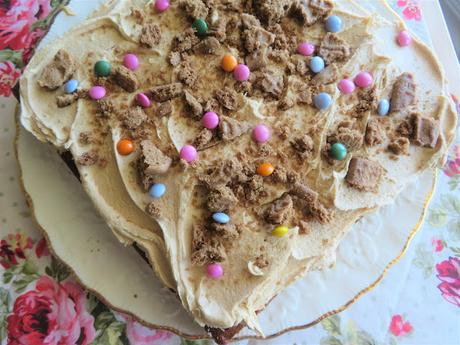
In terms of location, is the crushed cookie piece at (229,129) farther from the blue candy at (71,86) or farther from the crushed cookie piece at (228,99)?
the blue candy at (71,86)

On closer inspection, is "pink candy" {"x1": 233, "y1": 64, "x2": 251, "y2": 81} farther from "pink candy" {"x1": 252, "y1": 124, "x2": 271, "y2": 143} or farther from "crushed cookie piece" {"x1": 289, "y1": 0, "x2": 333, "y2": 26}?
"crushed cookie piece" {"x1": 289, "y1": 0, "x2": 333, "y2": 26}

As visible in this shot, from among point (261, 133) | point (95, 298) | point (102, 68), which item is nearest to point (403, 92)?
point (261, 133)

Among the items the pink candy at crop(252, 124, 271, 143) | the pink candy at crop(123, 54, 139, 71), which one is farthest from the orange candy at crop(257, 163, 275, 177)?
the pink candy at crop(123, 54, 139, 71)

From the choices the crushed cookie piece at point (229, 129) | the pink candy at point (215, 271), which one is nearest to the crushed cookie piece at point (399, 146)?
the crushed cookie piece at point (229, 129)

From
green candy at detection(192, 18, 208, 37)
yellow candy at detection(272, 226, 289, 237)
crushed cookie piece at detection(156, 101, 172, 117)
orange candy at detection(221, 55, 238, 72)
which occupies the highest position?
green candy at detection(192, 18, 208, 37)

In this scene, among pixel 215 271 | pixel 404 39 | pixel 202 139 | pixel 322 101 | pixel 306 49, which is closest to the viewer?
pixel 215 271

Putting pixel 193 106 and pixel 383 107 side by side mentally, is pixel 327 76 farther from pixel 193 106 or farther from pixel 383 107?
pixel 193 106
